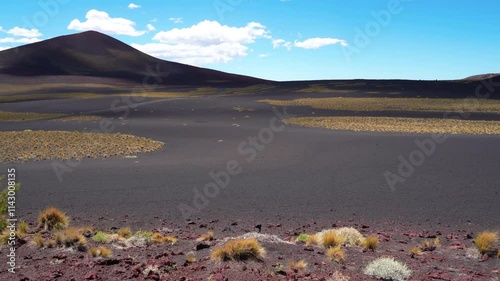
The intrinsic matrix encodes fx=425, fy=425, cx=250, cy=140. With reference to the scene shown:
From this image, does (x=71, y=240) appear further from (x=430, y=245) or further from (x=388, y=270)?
(x=430, y=245)

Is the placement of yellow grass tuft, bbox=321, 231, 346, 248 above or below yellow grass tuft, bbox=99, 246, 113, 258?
above

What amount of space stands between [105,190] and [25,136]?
665 inches

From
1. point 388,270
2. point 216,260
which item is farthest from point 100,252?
point 388,270

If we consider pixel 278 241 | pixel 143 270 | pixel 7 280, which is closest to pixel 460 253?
pixel 278 241

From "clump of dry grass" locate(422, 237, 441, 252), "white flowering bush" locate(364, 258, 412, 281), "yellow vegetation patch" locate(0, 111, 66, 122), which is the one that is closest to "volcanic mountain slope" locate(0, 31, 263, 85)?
"yellow vegetation patch" locate(0, 111, 66, 122)

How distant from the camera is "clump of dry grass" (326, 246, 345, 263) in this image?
775 centimetres

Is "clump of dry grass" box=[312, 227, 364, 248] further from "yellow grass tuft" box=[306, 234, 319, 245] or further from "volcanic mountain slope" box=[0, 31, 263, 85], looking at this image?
"volcanic mountain slope" box=[0, 31, 263, 85]

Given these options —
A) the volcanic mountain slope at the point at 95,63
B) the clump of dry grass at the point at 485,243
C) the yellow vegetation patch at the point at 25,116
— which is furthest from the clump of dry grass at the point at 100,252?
the volcanic mountain slope at the point at 95,63

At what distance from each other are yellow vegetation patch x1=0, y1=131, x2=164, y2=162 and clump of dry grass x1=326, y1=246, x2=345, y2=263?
16072mm

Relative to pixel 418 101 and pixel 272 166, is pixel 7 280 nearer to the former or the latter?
pixel 272 166

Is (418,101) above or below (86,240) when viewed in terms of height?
above

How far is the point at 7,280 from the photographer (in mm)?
6816

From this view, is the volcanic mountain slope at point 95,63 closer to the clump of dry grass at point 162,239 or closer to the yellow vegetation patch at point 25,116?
the yellow vegetation patch at point 25,116

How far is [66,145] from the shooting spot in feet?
80.3
